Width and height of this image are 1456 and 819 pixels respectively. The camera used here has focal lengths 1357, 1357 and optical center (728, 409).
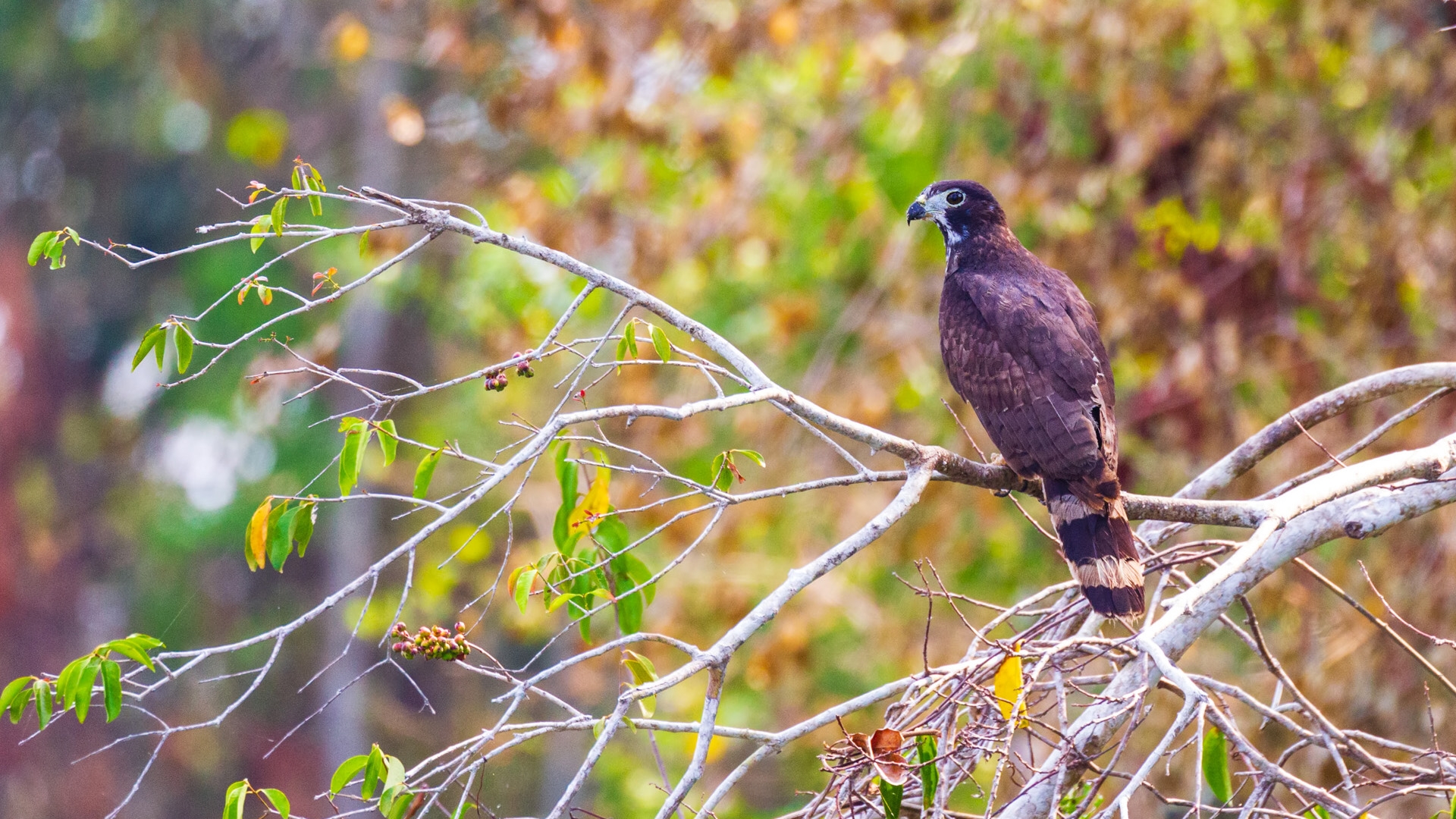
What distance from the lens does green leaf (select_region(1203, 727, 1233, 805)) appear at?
2535mm

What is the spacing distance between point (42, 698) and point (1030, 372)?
2428 millimetres

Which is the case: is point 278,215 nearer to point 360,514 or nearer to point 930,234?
point 930,234

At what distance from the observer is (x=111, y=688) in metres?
2.04

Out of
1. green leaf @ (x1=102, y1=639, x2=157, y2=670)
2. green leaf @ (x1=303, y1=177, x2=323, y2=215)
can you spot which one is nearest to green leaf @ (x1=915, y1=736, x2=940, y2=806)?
green leaf @ (x1=102, y1=639, x2=157, y2=670)

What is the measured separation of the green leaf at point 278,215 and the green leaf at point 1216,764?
188 cm

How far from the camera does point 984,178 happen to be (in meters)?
6.28

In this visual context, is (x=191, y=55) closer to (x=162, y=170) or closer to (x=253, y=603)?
(x=162, y=170)

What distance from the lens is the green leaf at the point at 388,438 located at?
2.16 metres

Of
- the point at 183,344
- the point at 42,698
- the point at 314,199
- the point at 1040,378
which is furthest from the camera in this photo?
the point at 1040,378

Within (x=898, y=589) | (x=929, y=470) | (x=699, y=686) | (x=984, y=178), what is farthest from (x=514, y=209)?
(x=929, y=470)

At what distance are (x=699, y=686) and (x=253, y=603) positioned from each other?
290 inches

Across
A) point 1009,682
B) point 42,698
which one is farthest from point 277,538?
point 1009,682

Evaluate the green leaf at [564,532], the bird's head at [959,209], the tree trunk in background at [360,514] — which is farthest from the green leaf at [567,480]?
the tree trunk in background at [360,514]

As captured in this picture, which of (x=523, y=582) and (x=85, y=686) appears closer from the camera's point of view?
(x=85, y=686)
